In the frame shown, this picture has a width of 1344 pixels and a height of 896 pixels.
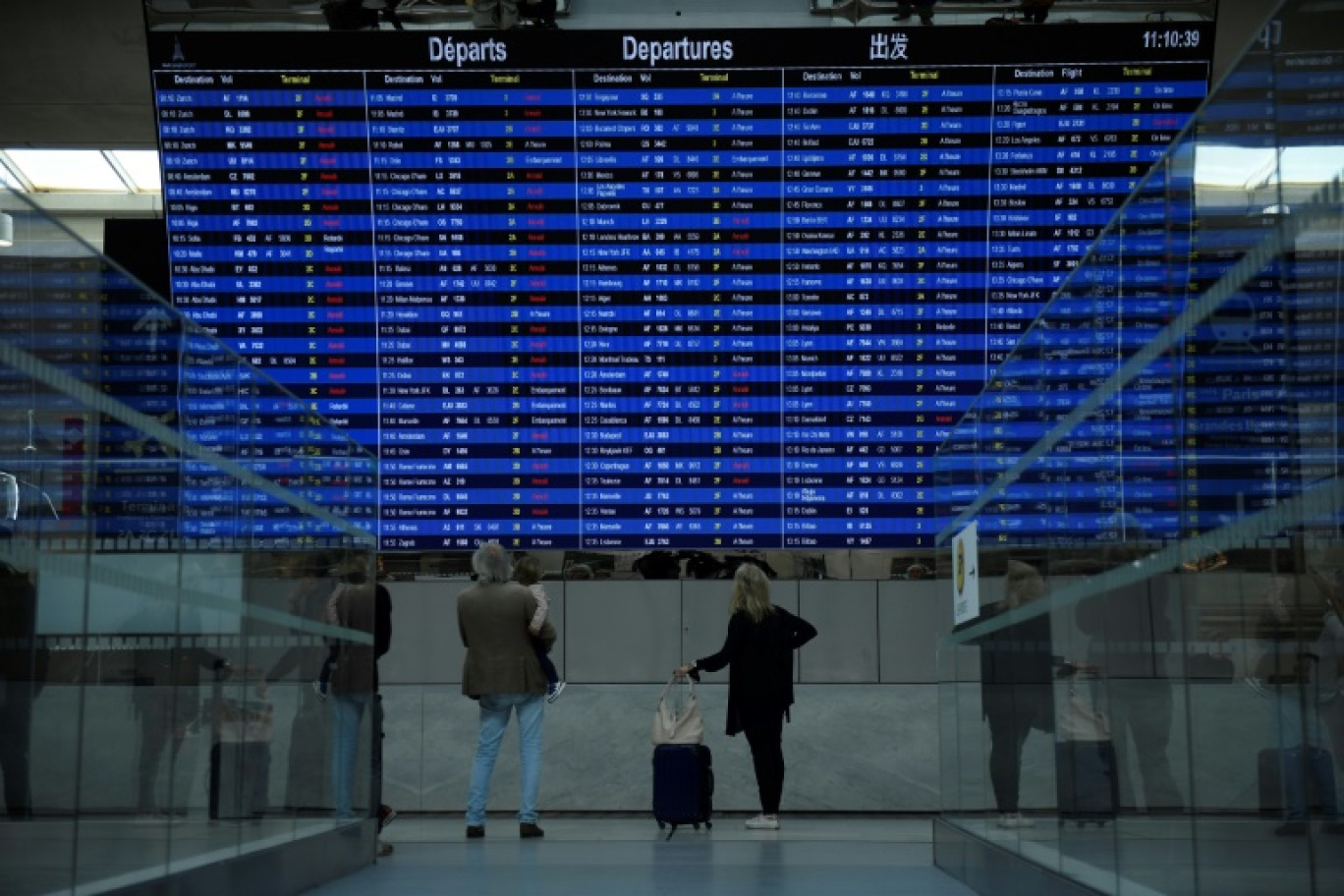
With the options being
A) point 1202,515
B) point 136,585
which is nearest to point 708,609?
point 136,585

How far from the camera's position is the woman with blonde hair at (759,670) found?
1241cm

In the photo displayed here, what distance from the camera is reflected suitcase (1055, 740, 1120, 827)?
5.16 metres

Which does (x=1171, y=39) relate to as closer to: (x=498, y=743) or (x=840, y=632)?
(x=840, y=632)

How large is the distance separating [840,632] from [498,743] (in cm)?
354

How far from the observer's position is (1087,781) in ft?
18.0

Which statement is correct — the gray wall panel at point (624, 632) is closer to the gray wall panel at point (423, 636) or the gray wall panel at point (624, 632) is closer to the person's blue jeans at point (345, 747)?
the gray wall panel at point (423, 636)

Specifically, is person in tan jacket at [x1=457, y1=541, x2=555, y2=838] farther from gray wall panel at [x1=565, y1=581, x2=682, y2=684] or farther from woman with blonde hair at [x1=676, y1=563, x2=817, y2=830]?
gray wall panel at [x1=565, y1=581, x2=682, y2=684]

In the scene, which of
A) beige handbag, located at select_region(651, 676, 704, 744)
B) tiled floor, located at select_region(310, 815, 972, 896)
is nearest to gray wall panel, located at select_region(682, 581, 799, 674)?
tiled floor, located at select_region(310, 815, 972, 896)

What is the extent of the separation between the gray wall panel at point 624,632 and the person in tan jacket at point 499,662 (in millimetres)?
2498

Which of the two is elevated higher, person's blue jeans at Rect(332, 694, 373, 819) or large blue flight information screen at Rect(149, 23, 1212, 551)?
large blue flight information screen at Rect(149, 23, 1212, 551)

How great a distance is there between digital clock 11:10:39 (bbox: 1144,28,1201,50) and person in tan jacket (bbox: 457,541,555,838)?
5792mm

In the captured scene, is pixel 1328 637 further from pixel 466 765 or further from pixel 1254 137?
pixel 466 765

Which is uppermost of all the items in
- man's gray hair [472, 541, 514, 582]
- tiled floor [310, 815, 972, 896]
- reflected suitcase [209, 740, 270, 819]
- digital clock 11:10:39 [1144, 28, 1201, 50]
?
digital clock 11:10:39 [1144, 28, 1201, 50]

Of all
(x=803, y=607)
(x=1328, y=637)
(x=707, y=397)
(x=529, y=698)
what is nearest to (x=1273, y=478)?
(x=1328, y=637)
